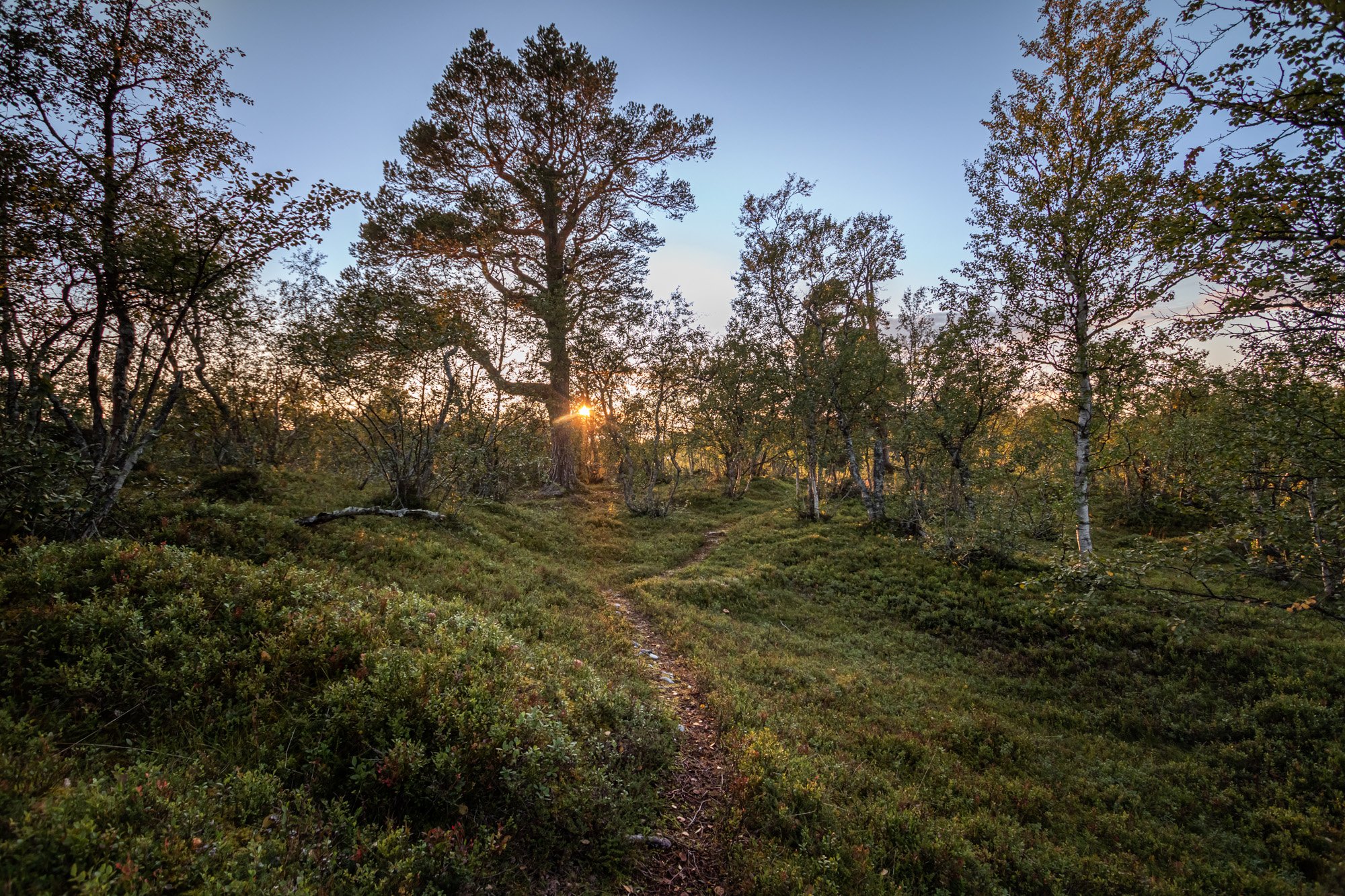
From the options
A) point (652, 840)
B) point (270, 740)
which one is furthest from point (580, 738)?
point (270, 740)

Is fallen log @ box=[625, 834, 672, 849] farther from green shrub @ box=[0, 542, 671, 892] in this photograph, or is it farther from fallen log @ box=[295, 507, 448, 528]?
fallen log @ box=[295, 507, 448, 528]

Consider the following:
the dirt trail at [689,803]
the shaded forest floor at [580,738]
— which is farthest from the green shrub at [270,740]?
the dirt trail at [689,803]

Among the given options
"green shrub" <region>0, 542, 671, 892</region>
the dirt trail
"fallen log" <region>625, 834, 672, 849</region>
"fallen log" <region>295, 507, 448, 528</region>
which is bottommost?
the dirt trail

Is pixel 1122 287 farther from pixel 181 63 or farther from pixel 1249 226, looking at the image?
pixel 181 63

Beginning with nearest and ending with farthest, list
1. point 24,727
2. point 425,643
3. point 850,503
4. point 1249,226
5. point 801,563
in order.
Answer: point 24,727
point 425,643
point 1249,226
point 801,563
point 850,503

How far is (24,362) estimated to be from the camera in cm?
823

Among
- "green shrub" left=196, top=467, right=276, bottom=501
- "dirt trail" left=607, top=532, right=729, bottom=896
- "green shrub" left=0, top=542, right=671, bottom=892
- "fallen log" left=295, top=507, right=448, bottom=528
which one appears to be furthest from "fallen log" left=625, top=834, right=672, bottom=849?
"green shrub" left=196, top=467, right=276, bottom=501

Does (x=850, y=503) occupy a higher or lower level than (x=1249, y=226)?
lower

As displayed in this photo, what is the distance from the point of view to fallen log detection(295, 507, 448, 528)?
1157 centimetres

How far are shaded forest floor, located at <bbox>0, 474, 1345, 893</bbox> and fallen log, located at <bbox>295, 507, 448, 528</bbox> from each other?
0.44 m

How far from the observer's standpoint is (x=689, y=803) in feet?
19.7

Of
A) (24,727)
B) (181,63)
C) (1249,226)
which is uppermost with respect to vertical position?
(181,63)

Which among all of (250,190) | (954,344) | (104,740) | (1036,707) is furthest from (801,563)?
(250,190)

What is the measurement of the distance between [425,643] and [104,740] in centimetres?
288
